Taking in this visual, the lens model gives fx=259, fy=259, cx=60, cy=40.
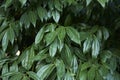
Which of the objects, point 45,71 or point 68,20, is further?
point 68,20

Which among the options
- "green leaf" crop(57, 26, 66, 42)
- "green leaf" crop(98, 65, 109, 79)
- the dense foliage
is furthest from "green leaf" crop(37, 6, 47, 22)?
"green leaf" crop(98, 65, 109, 79)

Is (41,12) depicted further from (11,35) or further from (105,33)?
(105,33)

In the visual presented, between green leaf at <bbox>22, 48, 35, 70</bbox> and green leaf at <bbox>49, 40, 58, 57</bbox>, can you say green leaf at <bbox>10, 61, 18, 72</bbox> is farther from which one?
green leaf at <bbox>49, 40, 58, 57</bbox>

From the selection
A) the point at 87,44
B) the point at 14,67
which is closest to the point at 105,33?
the point at 87,44

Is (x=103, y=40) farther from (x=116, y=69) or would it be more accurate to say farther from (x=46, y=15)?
(x=46, y=15)

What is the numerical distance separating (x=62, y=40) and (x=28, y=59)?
21cm

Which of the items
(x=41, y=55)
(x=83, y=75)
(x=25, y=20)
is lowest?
(x=83, y=75)

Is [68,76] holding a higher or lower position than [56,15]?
lower

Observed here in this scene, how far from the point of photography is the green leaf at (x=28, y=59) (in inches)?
43.4

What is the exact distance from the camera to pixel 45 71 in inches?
40.8

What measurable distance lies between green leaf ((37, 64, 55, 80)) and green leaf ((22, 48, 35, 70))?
3.0 inches

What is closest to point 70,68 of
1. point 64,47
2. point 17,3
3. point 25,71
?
point 64,47

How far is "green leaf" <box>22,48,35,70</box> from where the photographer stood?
110 cm

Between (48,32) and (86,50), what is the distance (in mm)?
173
